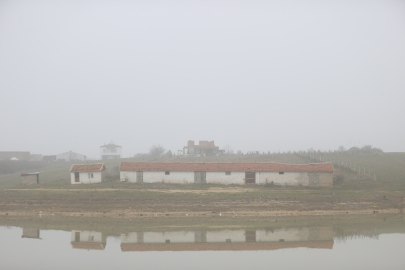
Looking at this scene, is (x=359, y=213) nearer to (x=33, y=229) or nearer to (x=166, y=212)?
(x=166, y=212)

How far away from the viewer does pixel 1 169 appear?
64.9 metres

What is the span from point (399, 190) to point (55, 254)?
107ft

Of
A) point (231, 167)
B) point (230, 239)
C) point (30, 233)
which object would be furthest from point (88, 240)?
point (231, 167)

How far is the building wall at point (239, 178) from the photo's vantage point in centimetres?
3759

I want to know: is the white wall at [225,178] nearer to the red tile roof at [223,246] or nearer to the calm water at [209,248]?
the calm water at [209,248]

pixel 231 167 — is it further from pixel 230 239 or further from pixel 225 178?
pixel 230 239

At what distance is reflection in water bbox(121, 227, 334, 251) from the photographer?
1855 centimetres

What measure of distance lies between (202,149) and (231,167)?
124 feet

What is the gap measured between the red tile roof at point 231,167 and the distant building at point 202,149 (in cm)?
3488

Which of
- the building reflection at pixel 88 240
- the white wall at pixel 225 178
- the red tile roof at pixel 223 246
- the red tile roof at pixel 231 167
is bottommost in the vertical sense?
the red tile roof at pixel 223 246

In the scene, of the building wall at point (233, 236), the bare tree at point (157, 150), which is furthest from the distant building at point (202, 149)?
the building wall at point (233, 236)

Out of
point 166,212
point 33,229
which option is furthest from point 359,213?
point 33,229

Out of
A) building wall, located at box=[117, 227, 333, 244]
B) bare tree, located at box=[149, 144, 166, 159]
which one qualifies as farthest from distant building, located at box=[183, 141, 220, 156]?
building wall, located at box=[117, 227, 333, 244]

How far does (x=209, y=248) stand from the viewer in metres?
18.3
